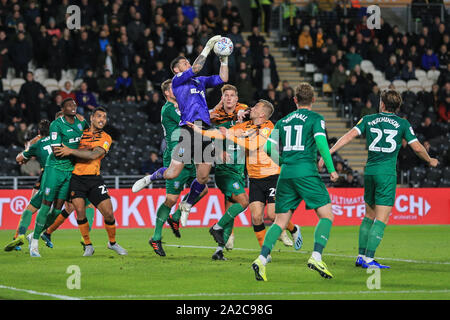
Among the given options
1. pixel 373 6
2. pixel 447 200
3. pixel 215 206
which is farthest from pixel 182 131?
pixel 373 6

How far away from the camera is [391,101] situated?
11047 mm

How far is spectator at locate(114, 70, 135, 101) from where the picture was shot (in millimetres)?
24875

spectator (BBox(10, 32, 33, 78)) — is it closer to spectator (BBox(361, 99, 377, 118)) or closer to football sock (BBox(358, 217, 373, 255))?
spectator (BBox(361, 99, 377, 118))

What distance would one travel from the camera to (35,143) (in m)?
14.6

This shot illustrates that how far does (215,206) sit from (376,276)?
1229cm

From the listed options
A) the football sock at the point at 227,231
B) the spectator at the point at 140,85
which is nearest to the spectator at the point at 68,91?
the spectator at the point at 140,85

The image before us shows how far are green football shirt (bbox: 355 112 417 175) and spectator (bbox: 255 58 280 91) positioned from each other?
15246mm

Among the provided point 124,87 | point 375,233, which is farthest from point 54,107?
point 375,233

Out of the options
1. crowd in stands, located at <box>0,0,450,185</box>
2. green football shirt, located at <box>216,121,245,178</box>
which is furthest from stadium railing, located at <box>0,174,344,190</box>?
green football shirt, located at <box>216,121,245,178</box>

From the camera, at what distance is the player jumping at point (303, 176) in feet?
32.9

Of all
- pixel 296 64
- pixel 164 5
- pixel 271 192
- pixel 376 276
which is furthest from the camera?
pixel 296 64

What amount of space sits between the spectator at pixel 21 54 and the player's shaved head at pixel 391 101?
610 inches

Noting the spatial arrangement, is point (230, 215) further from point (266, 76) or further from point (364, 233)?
point (266, 76)
